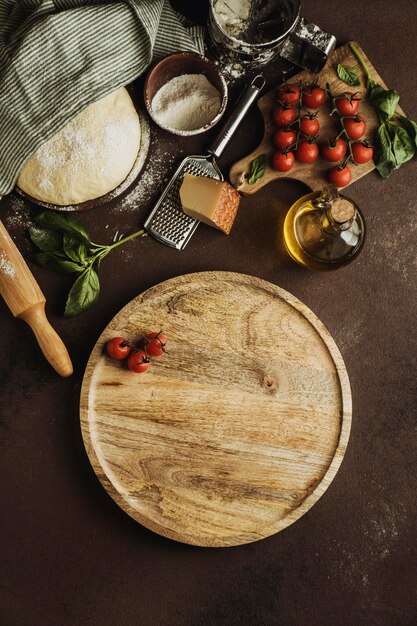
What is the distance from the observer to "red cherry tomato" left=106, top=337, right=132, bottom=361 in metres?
1.41

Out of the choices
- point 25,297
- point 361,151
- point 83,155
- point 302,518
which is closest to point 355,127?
point 361,151

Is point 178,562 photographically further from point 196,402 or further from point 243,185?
point 243,185

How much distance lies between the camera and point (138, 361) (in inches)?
55.5

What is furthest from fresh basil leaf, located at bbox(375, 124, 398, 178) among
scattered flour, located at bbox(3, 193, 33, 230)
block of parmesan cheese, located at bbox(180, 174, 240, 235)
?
scattered flour, located at bbox(3, 193, 33, 230)

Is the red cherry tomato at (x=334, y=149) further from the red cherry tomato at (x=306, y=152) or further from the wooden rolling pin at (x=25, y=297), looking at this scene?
the wooden rolling pin at (x=25, y=297)

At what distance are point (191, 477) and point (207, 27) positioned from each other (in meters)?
1.14

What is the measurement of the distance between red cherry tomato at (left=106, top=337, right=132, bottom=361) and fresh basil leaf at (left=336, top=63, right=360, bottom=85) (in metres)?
0.88

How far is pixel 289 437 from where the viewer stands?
1.48 meters

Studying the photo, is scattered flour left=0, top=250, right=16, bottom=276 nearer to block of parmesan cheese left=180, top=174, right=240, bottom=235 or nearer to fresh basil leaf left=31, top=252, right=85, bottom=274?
fresh basil leaf left=31, top=252, right=85, bottom=274

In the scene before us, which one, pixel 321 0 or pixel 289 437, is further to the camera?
pixel 321 0

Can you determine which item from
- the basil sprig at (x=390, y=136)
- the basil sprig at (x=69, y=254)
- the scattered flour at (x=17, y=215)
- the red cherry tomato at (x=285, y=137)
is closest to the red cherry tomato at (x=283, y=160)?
the red cherry tomato at (x=285, y=137)

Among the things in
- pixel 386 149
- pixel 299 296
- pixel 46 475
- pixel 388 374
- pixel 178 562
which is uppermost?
pixel 386 149

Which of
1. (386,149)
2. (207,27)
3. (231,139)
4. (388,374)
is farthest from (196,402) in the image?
(207,27)

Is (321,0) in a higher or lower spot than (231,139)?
higher
